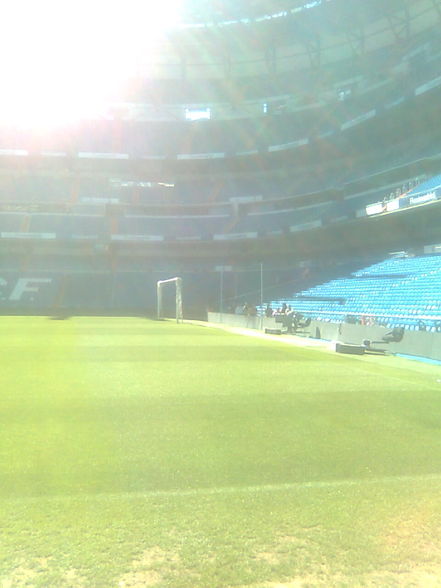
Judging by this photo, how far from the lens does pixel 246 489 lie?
17.2 ft

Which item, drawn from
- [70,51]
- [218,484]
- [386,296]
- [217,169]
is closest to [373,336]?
[386,296]

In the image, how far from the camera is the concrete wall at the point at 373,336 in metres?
17.6

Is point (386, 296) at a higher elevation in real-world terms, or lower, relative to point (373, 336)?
higher

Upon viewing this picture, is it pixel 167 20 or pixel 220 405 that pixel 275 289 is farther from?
pixel 220 405

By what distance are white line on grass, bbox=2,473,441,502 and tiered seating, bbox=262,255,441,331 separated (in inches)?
548

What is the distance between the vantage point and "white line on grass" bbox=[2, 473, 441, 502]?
5.00 metres

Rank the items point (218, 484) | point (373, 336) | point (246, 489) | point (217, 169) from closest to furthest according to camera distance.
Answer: point (246, 489) < point (218, 484) < point (373, 336) < point (217, 169)

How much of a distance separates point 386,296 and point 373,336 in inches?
387

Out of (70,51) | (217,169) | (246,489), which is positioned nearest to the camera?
(246,489)

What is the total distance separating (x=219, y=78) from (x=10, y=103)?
19.5m

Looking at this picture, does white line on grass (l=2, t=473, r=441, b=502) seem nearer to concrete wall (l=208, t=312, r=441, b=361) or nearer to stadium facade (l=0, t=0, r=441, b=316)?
concrete wall (l=208, t=312, r=441, b=361)

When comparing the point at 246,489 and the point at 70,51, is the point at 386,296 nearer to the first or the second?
the point at 246,489

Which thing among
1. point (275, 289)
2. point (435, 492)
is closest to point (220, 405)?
point (435, 492)

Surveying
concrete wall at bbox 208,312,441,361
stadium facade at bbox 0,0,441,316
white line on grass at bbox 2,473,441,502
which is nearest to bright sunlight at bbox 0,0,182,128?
stadium facade at bbox 0,0,441,316
